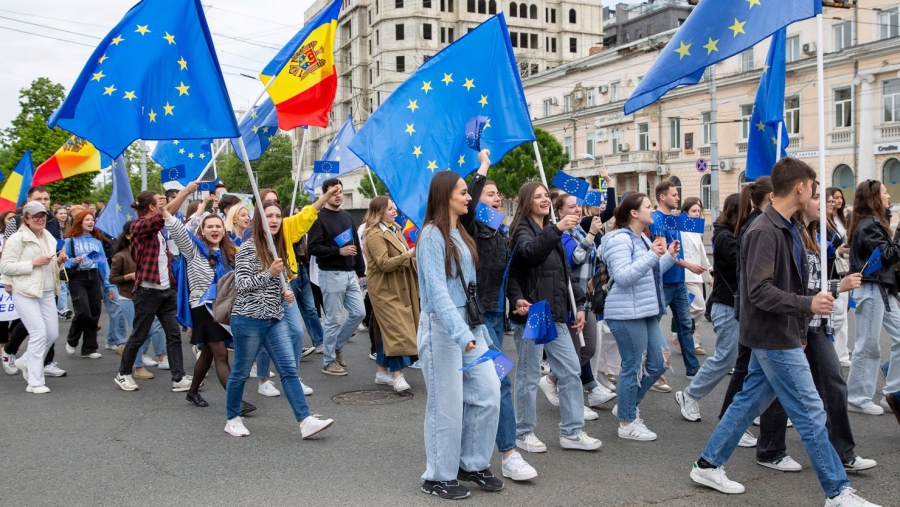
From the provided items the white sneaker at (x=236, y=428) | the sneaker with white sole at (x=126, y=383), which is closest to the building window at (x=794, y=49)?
the sneaker with white sole at (x=126, y=383)

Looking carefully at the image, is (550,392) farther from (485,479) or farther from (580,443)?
(485,479)

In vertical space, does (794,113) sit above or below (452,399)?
above

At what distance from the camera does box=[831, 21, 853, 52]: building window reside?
39500 mm

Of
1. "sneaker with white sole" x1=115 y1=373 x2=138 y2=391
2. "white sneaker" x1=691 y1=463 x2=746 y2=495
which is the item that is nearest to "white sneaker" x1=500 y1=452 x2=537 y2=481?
"white sneaker" x1=691 y1=463 x2=746 y2=495

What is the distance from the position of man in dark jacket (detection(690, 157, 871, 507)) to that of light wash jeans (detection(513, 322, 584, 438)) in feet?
3.61

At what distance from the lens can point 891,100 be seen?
1491 inches

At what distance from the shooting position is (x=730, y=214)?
22.5 feet

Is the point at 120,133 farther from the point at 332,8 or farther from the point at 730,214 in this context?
the point at 730,214

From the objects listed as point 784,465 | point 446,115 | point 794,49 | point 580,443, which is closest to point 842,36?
point 794,49

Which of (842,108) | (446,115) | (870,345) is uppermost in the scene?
(842,108)

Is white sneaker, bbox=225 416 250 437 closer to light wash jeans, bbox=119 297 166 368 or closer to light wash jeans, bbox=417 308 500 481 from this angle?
light wash jeans, bbox=417 308 500 481

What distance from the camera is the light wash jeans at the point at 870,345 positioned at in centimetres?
667

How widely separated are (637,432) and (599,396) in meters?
1.16

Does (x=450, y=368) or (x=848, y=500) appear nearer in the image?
(x=848, y=500)
